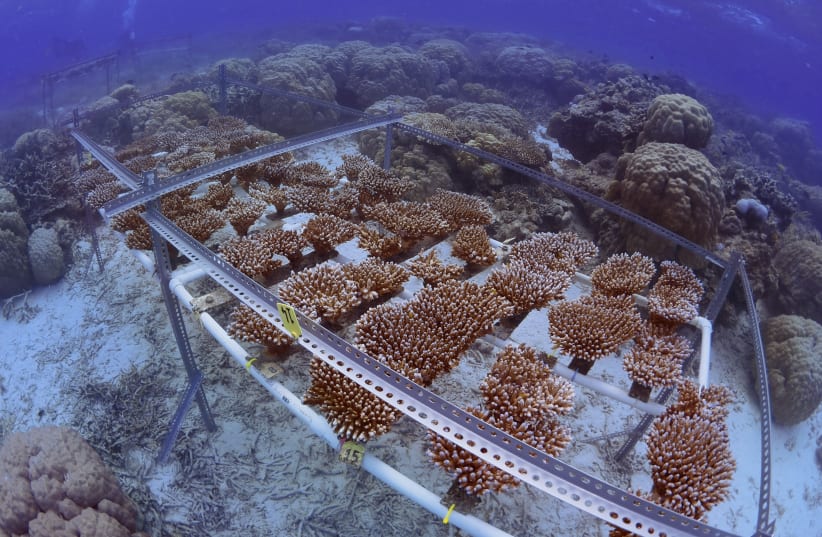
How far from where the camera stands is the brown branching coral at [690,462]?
7.90ft

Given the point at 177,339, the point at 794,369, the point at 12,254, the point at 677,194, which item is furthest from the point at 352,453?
the point at 12,254

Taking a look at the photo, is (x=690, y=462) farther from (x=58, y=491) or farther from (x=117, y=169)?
(x=117, y=169)

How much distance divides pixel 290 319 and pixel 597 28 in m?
95.5

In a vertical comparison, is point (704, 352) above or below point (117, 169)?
below

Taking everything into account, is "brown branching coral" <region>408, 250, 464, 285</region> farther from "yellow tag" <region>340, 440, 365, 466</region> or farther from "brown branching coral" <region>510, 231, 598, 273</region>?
"yellow tag" <region>340, 440, 365, 466</region>

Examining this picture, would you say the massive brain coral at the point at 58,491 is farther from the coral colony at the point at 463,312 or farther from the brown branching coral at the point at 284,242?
the brown branching coral at the point at 284,242

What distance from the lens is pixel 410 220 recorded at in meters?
4.67

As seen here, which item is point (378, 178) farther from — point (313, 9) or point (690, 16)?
point (313, 9)

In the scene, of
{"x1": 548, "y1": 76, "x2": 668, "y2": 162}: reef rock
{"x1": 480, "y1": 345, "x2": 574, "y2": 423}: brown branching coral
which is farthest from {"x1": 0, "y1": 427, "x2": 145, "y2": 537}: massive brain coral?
{"x1": 548, "y1": 76, "x2": 668, "y2": 162}: reef rock

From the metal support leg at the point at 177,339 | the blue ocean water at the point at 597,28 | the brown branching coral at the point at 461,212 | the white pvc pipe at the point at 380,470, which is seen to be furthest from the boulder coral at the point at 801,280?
the blue ocean water at the point at 597,28

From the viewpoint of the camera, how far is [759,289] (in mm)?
6242

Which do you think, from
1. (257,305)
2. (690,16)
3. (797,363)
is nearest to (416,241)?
(257,305)

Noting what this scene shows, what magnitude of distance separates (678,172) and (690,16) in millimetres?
63482

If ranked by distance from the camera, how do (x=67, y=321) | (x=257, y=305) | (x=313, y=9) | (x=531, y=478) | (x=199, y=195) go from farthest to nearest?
(x=313, y=9) → (x=199, y=195) → (x=67, y=321) → (x=257, y=305) → (x=531, y=478)
